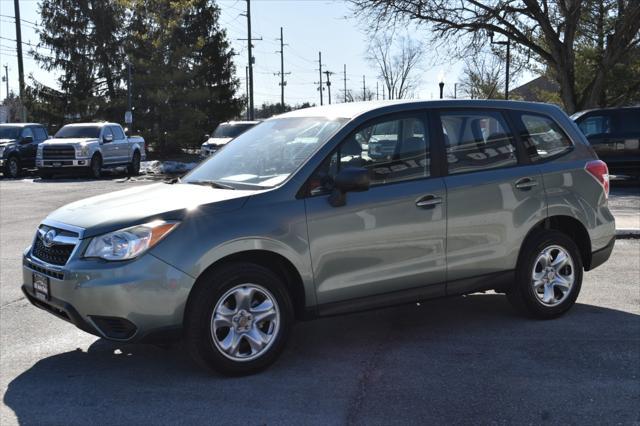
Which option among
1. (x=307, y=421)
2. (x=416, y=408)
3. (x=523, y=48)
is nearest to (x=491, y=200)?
(x=416, y=408)

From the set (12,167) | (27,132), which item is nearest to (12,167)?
(12,167)

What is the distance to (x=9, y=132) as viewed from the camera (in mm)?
24969

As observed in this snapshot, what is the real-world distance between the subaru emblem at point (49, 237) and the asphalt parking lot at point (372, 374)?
0.84 m

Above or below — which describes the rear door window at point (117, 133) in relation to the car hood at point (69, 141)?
above

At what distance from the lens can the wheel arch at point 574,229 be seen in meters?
5.84

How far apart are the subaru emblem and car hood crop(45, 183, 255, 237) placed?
3.5 inches

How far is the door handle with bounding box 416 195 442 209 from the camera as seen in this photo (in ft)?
16.5

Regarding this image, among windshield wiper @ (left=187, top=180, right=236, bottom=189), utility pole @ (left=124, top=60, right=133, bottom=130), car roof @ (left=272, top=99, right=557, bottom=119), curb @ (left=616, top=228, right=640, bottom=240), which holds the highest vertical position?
utility pole @ (left=124, top=60, right=133, bottom=130)

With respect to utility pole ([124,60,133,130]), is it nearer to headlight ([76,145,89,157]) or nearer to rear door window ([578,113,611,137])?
headlight ([76,145,89,157])

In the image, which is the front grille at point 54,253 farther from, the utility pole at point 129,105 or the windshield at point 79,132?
the utility pole at point 129,105

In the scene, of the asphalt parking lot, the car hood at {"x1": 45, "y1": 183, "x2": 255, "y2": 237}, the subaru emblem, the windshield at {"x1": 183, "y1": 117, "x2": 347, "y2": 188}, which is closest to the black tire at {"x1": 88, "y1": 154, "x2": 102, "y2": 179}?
the asphalt parking lot

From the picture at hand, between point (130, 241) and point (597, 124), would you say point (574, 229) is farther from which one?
point (597, 124)

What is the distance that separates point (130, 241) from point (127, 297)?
33cm

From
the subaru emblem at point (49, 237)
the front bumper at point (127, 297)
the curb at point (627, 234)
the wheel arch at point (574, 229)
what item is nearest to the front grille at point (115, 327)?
the front bumper at point (127, 297)
